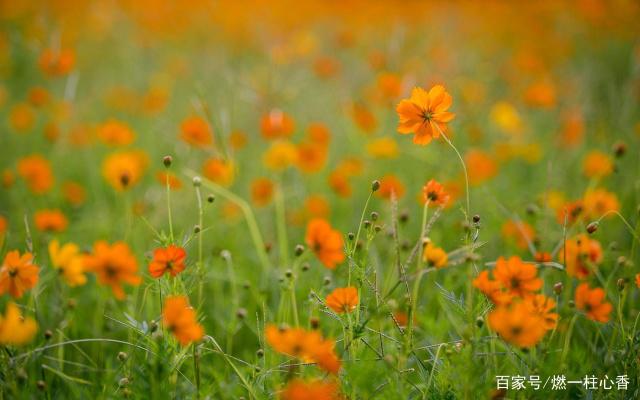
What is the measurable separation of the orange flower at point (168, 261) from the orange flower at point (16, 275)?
21 cm

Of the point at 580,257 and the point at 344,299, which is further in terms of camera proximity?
the point at 580,257

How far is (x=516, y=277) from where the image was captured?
84 centimetres

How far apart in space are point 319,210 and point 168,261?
35.7 inches

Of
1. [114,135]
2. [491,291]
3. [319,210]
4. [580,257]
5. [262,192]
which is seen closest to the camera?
[491,291]

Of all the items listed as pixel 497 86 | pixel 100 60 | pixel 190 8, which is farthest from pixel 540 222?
pixel 190 8

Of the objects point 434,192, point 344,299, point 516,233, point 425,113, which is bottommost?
point 516,233

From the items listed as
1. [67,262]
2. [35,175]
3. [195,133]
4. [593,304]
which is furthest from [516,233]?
[35,175]

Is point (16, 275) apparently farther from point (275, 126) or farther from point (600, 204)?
point (600, 204)

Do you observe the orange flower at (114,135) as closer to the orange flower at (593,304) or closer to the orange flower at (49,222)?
the orange flower at (49,222)

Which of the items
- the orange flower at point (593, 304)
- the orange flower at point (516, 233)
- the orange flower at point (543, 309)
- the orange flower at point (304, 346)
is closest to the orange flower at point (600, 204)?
the orange flower at point (516, 233)

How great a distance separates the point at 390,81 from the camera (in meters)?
2.00

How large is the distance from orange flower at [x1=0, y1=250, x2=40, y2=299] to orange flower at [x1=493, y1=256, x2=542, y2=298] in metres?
0.73

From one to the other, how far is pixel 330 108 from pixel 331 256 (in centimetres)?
223

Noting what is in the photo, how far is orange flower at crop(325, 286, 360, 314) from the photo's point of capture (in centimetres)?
85
